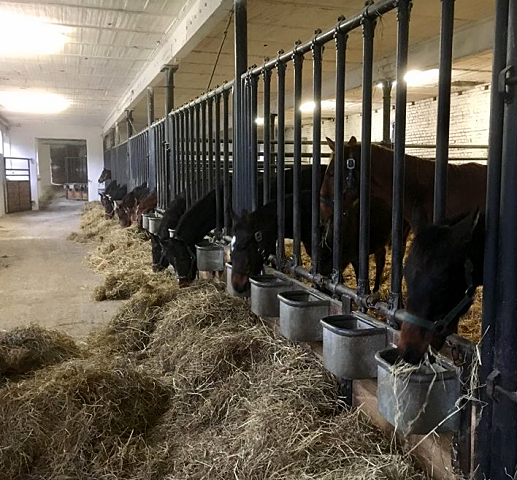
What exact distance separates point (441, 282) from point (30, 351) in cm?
240

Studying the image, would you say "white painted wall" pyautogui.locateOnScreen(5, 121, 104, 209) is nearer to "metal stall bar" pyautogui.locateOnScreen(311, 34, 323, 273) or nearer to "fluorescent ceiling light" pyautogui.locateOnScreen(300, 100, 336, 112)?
"fluorescent ceiling light" pyautogui.locateOnScreen(300, 100, 336, 112)

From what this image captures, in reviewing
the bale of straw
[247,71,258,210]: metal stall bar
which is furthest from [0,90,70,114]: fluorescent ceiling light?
the bale of straw

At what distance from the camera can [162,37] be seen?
20.5 ft

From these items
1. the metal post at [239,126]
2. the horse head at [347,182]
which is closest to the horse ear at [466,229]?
the horse head at [347,182]

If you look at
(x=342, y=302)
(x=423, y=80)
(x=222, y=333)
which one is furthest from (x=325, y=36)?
(x=423, y=80)

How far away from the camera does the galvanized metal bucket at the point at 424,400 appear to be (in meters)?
1.46

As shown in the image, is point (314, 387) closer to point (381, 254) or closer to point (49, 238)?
point (381, 254)

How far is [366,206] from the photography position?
6.48ft

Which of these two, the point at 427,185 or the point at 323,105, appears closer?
the point at 427,185

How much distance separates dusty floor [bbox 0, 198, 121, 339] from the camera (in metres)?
4.12

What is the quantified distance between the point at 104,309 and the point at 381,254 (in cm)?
236

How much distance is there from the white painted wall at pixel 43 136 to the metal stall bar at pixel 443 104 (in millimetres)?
17793

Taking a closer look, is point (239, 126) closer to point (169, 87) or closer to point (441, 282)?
point (441, 282)

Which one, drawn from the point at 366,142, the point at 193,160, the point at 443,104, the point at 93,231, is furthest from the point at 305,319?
the point at 93,231
